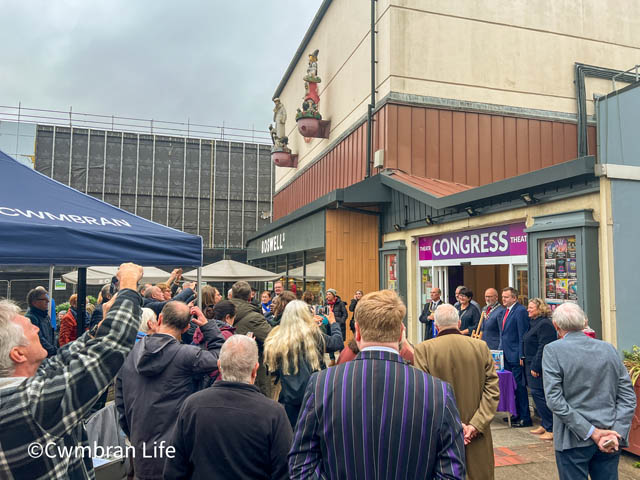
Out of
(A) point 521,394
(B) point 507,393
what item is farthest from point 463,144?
(B) point 507,393

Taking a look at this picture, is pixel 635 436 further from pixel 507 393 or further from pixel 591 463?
pixel 591 463

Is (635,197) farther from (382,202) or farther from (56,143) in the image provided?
(56,143)

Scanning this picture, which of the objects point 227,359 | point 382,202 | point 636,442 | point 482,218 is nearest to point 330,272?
point 382,202

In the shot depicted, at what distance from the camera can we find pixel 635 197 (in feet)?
18.7

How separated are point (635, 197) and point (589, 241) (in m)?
0.80

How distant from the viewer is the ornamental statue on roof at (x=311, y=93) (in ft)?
49.5

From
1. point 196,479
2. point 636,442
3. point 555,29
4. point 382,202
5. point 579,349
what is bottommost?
point 636,442

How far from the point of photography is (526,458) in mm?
4844

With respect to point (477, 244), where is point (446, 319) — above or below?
below

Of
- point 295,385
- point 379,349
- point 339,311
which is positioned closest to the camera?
point 379,349

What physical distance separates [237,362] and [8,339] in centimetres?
106

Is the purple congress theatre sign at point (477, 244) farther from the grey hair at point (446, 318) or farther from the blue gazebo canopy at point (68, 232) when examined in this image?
the blue gazebo canopy at point (68, 232)

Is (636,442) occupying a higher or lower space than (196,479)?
lower

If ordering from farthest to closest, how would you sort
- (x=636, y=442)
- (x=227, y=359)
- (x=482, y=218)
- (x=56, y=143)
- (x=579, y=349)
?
(x=56, y=143) < (x=482, y=218) < (x=636, y=442) < (x=579, y=349) < (x=227, y=359)
